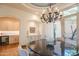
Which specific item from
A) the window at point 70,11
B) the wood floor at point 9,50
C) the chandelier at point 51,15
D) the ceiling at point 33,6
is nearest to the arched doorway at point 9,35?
the wood floor at point 9,50

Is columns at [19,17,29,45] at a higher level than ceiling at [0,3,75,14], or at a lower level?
A: lower

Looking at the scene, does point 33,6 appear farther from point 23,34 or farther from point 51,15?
point 23,34

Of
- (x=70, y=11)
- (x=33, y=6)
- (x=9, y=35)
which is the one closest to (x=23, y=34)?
(x=9, y=35)

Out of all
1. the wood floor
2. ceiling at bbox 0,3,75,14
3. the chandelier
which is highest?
ceiling at bbox 0,3,75,14

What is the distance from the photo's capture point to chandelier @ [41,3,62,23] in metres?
1.97

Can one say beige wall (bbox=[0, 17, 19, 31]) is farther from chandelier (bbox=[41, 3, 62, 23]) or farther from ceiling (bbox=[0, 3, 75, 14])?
chandelier (bbox=[41, 3, 62, 23])

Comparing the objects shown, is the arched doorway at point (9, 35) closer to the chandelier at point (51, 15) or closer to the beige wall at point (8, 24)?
the beige wall at point (8, 24)

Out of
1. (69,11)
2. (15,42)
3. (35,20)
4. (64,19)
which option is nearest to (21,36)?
(15,42)

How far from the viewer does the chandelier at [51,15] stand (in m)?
1.97

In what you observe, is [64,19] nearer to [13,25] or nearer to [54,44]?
[54,44]

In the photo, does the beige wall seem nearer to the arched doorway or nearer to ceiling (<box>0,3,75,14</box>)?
the arched doorway

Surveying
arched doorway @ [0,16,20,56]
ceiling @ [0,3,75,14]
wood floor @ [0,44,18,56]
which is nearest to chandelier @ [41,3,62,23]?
ceiling @ [0,3,75,14]

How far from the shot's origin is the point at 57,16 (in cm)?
198

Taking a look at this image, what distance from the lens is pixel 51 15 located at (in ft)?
6.54
